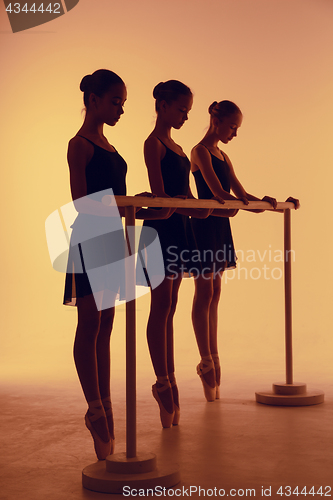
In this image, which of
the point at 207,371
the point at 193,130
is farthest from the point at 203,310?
the point at 193,130

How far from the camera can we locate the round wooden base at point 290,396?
10.7 feet

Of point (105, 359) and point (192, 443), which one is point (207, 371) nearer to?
point (192, 443)

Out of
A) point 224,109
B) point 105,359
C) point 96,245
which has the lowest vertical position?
point 105,359

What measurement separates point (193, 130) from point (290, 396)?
2.42 m

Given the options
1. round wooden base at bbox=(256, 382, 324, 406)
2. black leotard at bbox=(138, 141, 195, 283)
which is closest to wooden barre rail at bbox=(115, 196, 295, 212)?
black leotard at bbox=(138, 141, 195, 283)

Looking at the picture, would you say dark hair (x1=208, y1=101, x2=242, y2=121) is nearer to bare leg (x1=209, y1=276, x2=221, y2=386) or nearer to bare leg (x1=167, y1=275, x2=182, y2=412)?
bare leg (x1=209, y1=276, x2=221, y2=386)

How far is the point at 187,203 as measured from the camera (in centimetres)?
250

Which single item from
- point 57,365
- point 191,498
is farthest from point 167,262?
point 57,365

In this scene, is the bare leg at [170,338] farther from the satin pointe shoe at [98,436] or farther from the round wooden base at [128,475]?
the round wooden base at [128,475]

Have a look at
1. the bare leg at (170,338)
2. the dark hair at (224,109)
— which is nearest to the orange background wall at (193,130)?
the dark hair at (224,109)

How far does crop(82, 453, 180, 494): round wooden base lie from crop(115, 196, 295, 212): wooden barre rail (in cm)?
81

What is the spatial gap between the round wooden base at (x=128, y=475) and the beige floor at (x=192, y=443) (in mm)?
29

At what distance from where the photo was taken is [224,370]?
4.35 meters

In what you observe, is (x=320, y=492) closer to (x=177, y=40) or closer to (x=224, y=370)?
(x=224, y=370)
